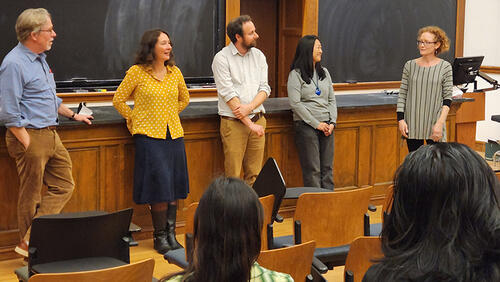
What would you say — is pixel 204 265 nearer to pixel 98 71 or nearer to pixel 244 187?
pixel 244 187

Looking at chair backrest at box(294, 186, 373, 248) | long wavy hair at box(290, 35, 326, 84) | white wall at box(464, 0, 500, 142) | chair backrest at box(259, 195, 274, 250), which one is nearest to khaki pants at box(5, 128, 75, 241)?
chair backrest at box(259, 195, 274, 250)

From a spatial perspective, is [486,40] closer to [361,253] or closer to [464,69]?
[464,69]

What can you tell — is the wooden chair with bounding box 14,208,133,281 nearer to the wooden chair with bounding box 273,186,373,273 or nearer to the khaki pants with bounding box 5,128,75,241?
the wooden chair with bounding box 273,186,373,273

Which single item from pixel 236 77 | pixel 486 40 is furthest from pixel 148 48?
pixel 486 40

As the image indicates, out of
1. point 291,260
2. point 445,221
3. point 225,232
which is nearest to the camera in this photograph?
point 445,221

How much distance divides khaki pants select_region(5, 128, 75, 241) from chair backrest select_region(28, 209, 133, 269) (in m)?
1.31

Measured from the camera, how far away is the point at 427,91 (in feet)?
18.7

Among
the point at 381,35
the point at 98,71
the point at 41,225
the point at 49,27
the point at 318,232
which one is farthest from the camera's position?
the point at 381,35

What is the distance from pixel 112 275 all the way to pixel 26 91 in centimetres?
231

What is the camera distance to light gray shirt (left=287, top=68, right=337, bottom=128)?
5.78 meters

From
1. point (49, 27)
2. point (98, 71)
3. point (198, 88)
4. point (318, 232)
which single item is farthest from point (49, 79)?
point (198, 88)

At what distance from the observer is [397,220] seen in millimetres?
1448

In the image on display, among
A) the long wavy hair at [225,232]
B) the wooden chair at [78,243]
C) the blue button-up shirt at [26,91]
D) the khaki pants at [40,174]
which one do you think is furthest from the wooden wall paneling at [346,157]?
the long wavy hair at [225,232]

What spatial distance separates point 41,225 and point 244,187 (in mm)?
1591
